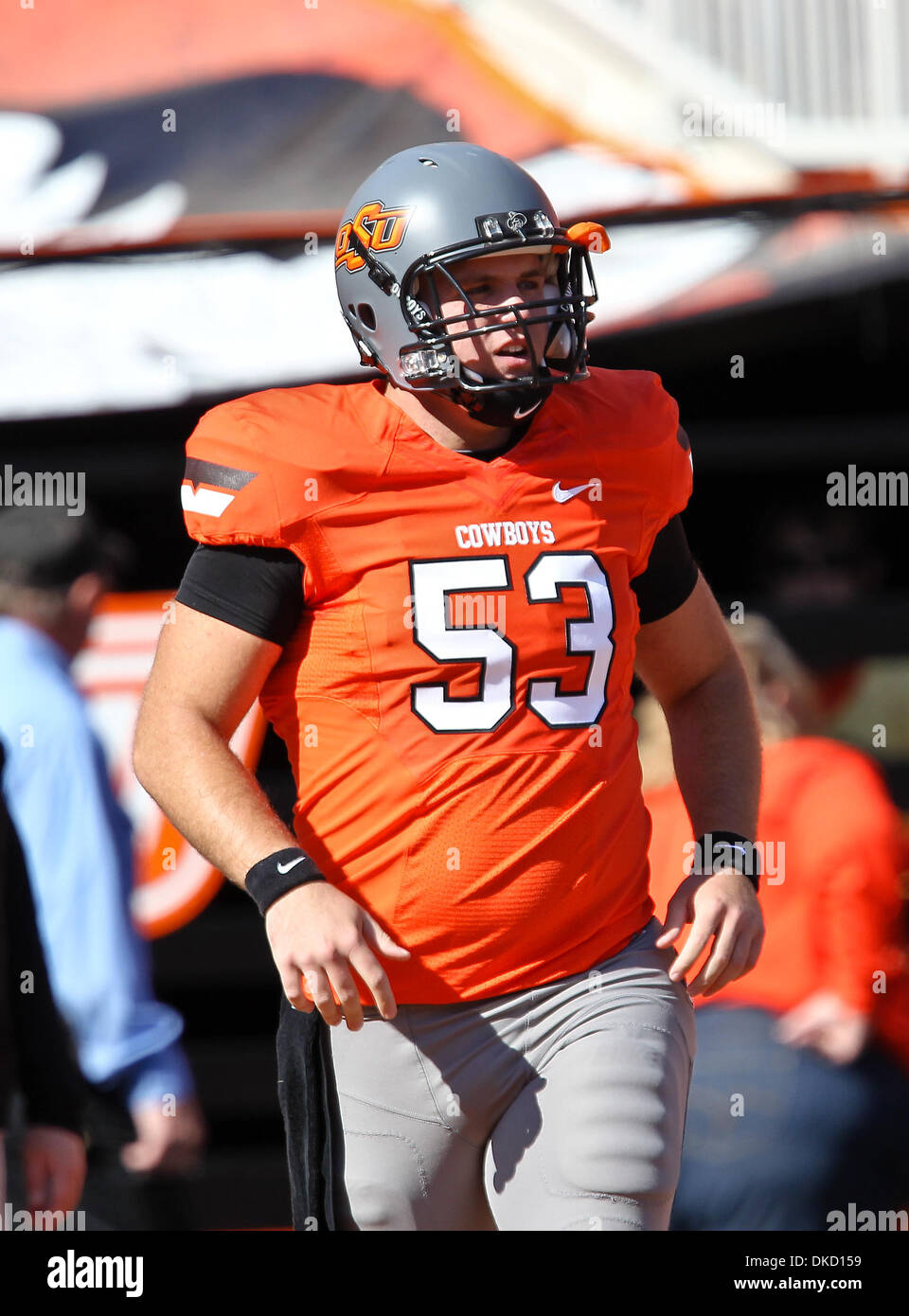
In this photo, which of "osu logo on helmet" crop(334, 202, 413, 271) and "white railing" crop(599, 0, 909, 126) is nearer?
"osu logo on helmet" crop(334, 202, 413, 271)

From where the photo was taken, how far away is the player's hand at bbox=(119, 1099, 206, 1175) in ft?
13.1

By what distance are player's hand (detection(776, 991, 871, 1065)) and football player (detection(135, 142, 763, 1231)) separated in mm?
1853

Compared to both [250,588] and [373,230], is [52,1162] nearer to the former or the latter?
[250,588]

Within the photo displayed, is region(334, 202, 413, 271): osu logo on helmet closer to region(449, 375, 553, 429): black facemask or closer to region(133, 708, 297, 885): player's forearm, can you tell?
region(449, 375, 553, 429): black facemask

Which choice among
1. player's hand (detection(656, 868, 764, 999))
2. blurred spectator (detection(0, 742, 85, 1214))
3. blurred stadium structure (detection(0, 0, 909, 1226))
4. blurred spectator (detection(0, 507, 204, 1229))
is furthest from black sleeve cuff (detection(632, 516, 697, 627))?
blurred spectator (detection(0, 507, 204, 1229))

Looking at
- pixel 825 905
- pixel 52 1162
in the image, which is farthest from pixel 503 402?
pixel 825 905

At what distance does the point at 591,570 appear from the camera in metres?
1.94

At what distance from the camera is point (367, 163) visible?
12.2 ft

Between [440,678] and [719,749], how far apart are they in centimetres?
50

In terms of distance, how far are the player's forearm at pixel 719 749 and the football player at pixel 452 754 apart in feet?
0.54

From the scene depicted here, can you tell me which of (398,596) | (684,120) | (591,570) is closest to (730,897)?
(591,570)

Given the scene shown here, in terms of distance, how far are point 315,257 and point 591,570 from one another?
79.5 inches
